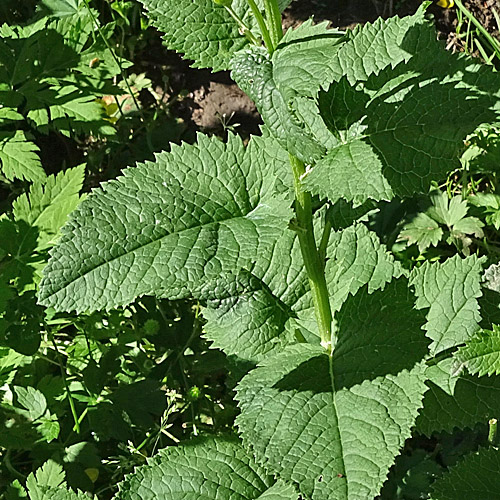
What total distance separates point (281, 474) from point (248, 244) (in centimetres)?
47

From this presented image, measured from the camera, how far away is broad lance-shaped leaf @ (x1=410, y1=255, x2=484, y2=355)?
196 centimetres

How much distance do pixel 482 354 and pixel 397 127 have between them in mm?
620

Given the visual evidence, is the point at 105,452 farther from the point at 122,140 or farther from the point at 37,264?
the point at 122,140

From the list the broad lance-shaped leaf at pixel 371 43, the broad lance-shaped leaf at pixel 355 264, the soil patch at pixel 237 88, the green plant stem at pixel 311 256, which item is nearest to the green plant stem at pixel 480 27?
the soil patch at pixel 237 88

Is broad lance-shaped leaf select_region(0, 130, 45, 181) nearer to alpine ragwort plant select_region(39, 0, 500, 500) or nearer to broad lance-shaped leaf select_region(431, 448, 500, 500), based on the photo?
alpine ragwort plant select_region(39, 0, 500, 500)

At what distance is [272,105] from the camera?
125cm

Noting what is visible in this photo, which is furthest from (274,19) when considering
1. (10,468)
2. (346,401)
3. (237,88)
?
(237,88)

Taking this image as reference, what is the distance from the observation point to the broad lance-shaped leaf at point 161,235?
1.44 metres

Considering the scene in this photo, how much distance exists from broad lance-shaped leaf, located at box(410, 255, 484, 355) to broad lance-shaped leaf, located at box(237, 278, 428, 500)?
1.29 ft

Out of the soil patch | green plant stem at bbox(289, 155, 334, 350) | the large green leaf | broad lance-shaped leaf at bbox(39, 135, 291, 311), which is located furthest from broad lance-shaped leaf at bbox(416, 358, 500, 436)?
the soil patch

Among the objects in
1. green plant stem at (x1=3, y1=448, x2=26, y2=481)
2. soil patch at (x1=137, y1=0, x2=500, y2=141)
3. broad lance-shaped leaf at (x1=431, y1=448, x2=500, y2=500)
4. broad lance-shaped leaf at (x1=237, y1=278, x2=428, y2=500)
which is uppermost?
soil patch at (x1=137, y1=0, x2=500, y2=141)

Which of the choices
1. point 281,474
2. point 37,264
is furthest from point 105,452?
point 281,474

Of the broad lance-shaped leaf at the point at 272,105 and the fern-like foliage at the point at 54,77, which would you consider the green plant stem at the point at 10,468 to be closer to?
the fern-like foliage at the point at 54,77

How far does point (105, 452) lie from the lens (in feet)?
8.58
